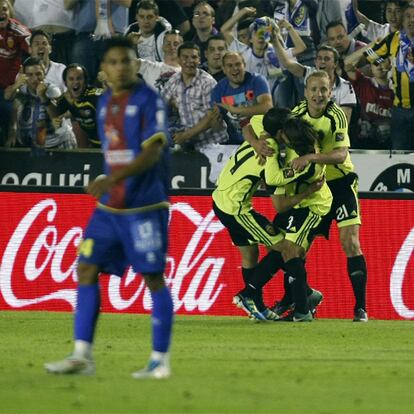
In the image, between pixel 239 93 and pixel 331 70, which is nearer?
pixel 239 93

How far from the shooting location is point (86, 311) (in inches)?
317

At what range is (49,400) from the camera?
22.7 feet

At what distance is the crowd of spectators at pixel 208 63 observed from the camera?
52.0ft

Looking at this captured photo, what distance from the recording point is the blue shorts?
8000mm

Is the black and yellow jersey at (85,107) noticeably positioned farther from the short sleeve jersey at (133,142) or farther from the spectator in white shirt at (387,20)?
the short sleeve jersey at (133,142)

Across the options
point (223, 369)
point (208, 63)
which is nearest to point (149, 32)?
point (208, 63)

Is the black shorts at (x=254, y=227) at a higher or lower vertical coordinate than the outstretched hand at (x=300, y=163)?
lower

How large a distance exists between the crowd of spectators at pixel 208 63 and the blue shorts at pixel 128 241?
7269 mm

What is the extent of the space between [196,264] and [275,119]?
2161 mm

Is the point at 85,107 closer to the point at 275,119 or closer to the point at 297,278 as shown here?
the point at 275,119

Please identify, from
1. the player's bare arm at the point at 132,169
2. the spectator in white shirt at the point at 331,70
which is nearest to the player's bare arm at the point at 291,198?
the spectator in white shirt at the point at 331,70

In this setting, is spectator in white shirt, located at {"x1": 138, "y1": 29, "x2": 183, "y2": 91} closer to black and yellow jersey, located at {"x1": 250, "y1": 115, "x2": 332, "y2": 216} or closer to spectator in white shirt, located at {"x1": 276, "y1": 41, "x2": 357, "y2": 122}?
spectator in white shirt, located at {"x1": 276, "y1": 41, "x2": 357, "y2": 122}

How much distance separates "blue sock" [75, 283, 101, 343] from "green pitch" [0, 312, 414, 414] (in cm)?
26

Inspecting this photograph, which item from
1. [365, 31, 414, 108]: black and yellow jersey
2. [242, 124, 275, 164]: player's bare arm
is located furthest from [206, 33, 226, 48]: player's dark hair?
[242, 124, 275, 164]: player's bare arm
